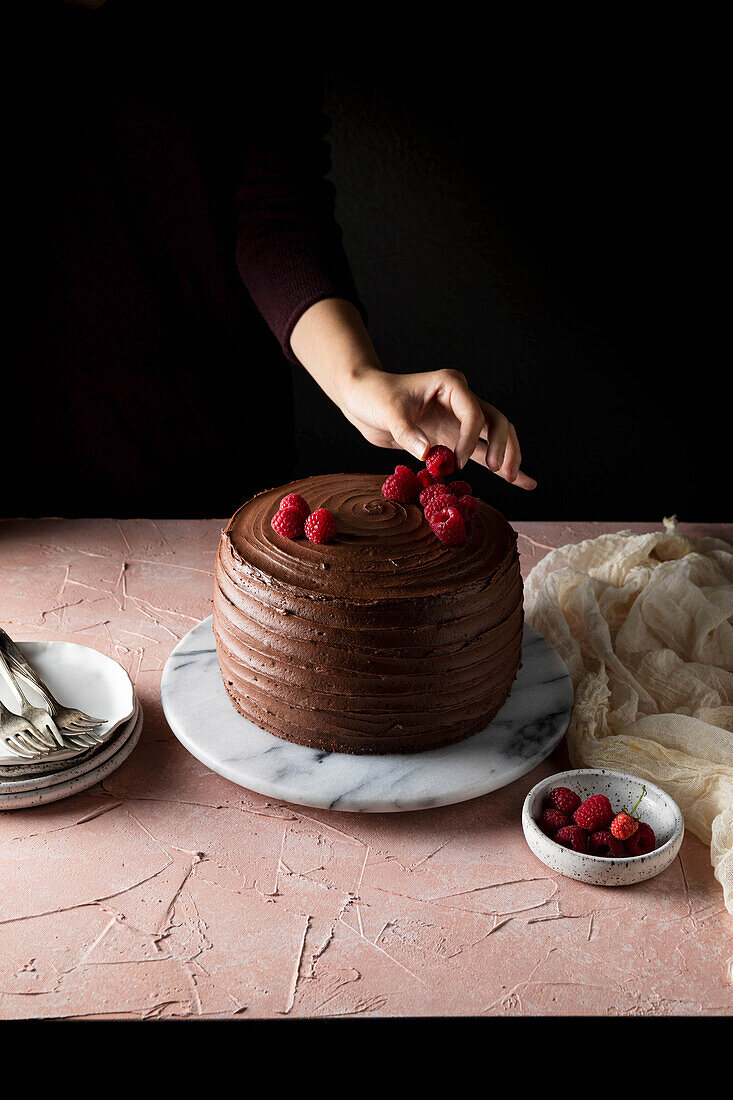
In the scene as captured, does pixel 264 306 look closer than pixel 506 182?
Yes

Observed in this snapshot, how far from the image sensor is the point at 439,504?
143 cm

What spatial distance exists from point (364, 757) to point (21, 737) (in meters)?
0.46

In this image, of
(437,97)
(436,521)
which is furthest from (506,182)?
(436,521)

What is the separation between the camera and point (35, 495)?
90.5 inches

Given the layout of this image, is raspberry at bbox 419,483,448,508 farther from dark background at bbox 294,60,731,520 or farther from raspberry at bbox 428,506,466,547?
dark background at bbox 294,60,731,520

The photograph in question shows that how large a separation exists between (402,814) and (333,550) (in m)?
0.37

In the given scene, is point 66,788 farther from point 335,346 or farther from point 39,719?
point 335,346

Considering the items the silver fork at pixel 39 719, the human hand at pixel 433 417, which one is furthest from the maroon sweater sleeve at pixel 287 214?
the silver fork at pixel 39 719

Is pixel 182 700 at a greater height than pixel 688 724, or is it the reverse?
pixel 182 700

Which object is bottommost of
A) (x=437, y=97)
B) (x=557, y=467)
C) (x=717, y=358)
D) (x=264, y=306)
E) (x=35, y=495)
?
(x=557, y=467)

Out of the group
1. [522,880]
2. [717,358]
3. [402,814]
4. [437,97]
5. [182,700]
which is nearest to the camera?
[522,880]

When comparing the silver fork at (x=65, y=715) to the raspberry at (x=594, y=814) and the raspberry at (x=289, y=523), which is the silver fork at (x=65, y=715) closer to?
the raspberry at (x=289, y=523)

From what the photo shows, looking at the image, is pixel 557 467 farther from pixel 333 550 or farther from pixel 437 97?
pixel 333 550

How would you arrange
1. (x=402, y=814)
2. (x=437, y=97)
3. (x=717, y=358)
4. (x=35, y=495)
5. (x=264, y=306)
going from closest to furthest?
(x=402, y=814)
(x=264, y=306)
(x=35, y=495)
(x=437, y=97)
(x=717, y=358)
